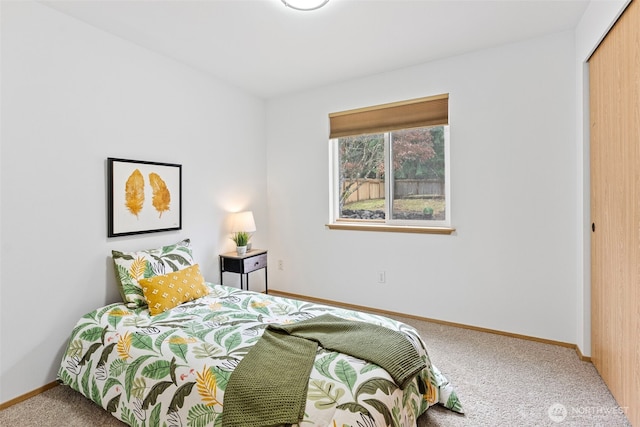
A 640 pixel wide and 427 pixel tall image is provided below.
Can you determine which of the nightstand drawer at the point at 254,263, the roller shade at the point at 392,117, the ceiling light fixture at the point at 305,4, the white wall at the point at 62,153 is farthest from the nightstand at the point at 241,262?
the ceiling light fixture at the point at 305,4

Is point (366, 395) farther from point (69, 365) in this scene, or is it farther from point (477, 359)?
point (69, 365)

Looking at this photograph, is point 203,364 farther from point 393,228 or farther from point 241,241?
point 393,228

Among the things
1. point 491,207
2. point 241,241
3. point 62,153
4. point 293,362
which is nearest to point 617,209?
point 491,207

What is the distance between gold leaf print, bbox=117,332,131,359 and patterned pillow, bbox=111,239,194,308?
Answer: 450mm

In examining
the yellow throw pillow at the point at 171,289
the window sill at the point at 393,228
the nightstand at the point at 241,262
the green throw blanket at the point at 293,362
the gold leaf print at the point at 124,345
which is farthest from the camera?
the nightstand at the point at 241,262

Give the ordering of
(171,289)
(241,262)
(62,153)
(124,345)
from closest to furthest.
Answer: (124,345)
(62,153)
(171,289)
(241,262)

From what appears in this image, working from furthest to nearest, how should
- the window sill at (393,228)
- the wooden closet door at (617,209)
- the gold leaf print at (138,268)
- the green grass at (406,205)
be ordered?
the green grass at (406,205)
the window sill at (393,228)
the gold leaf print at (138,268)
the wooden closet door at (617,209)

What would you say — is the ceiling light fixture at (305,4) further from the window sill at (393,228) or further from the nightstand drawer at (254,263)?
the nightstand drawer at (254,263)

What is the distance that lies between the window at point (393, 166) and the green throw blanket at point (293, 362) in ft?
5.37

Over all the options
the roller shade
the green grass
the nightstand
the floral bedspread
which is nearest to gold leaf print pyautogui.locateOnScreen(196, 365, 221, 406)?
the floral bedspread

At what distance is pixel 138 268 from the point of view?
245 cm

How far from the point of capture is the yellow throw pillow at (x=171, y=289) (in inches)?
90.0

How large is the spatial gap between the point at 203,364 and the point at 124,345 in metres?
0.61

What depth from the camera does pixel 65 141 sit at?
88.7 inches
